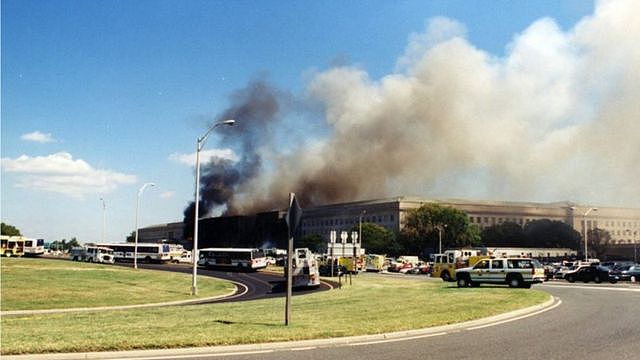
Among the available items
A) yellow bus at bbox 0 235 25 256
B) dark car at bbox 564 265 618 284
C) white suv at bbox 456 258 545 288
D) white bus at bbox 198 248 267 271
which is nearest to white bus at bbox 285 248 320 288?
white suv at bbox 456 258 545 288

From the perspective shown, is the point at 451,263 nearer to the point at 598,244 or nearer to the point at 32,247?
the point at 32,247

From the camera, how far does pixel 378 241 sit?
5428 inches

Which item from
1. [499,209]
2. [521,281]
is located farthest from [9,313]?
[499,209]

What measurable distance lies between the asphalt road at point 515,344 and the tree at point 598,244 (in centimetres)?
14329

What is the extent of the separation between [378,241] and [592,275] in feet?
310

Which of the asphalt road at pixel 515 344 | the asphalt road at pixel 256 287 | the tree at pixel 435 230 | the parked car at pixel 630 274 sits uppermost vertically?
the tree at pixel 435 230

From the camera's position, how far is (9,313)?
2169 cm

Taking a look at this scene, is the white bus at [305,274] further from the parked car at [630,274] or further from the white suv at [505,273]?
the parked car at [630,274]

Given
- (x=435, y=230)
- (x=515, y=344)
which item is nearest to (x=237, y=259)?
(x=515, y=344)

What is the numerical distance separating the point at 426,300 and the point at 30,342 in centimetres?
1465

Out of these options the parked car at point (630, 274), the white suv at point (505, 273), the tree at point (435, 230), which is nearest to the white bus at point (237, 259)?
the white suv at point (505, 273)

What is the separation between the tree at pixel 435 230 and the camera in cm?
13925

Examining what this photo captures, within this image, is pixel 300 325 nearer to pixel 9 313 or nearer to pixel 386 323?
pixel 386 323

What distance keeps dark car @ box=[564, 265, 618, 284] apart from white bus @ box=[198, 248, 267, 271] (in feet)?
105
